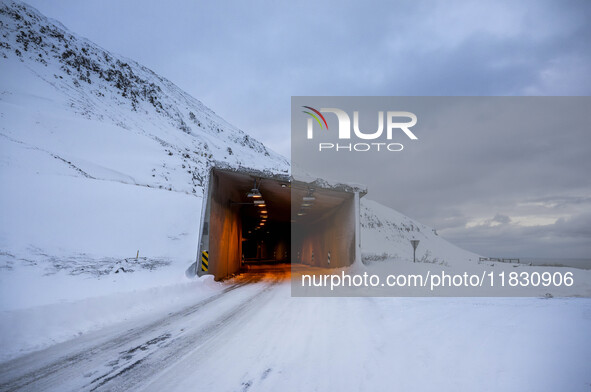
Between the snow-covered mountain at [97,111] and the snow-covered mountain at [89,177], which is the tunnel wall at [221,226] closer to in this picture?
the snow-covered mountain at [89,177]

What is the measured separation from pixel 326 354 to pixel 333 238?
63.6 ft

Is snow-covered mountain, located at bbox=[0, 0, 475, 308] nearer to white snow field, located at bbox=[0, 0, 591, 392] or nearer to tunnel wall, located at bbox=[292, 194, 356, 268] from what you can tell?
white snow field, located at bbox=[0, 0, 591, 392]

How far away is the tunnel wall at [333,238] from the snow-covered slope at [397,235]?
801 inches

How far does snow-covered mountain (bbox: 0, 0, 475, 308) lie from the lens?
43.8 feet

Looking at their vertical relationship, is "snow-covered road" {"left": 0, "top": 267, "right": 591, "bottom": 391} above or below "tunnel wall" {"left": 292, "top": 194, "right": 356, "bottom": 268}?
below

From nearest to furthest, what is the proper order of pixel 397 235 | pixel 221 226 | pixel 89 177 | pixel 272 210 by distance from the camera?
pixel 221 226 < pixel 272 210 < pixel 89 177 < pixel 397 235

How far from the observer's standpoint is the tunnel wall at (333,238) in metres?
19.5

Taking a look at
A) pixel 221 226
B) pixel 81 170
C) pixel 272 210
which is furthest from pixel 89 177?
pixel 221 226

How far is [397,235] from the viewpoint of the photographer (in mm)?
68812

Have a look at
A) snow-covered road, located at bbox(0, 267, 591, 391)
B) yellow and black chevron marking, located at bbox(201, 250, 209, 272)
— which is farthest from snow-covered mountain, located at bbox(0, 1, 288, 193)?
snow-covered road, located at bbox(0, 267, 591, 391)

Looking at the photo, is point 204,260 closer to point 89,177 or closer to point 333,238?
point 333,238

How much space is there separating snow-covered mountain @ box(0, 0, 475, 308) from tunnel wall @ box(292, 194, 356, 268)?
3.73m

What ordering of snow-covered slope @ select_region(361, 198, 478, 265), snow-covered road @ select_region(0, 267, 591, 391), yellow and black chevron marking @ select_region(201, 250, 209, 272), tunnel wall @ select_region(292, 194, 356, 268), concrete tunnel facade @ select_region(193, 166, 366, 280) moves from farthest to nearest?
snow-covered slope @ select_region(361, 198, 478, 265)
tunnel wall @ select_region(292, 194, 356, 268)
concrete tunnel facade @ select_region(193, 166, 366, 280)
yellow and black chevron marking @ select_region(201, 250, 209, 272)
snow-covered road @ select_region(0, 267, 591, 391)

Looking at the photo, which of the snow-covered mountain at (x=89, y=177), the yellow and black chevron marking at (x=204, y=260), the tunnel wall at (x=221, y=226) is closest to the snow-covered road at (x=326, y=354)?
the snow-covered mountain at (x=89, y=177)
